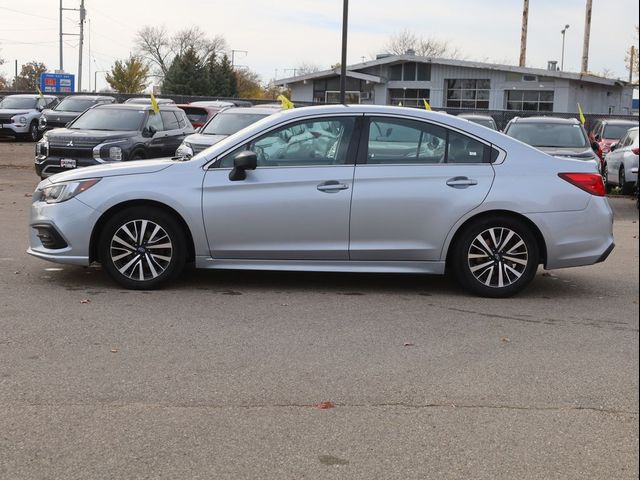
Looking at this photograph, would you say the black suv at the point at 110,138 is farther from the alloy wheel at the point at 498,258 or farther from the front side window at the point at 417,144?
the alloy wheel at the point at 498,258

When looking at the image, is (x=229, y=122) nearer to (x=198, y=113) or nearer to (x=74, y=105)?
(x=198, y=113)

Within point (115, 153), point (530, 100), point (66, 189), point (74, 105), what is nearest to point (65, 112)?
point (74, 105)

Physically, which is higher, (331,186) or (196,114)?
(196,114)

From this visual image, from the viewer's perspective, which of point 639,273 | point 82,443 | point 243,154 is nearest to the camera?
point 639,273

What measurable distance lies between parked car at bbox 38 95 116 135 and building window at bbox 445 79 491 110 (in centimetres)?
2365

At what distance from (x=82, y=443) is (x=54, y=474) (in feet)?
1.16

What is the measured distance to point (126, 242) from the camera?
7812 millimetres

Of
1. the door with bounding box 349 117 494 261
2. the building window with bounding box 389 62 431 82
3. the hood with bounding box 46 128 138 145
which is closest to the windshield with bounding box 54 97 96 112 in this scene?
the hood with bounding box 46 128 138 145

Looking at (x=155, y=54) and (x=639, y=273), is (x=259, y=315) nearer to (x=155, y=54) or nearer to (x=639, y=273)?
(x=639, y=273)

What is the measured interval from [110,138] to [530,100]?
35.3 metres

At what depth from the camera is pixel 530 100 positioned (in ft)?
157

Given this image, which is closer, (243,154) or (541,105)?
(243,154)

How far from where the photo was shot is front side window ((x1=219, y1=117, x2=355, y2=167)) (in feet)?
25.7

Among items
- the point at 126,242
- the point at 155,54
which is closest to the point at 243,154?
the point at 126,242
